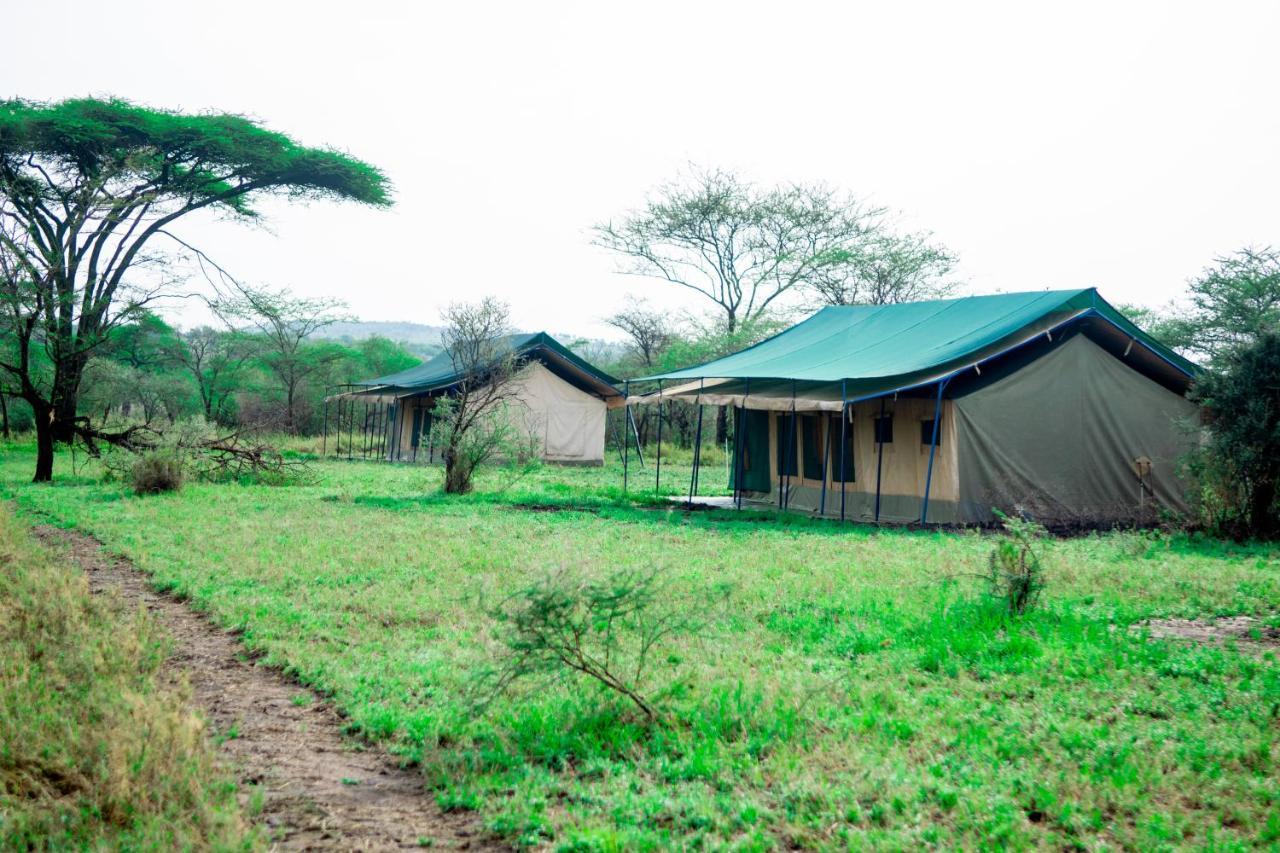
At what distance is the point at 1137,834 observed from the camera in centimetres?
307

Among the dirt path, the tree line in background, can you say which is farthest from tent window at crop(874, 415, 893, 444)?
the tree line in background

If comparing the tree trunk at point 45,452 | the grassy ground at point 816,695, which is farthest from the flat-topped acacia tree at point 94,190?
the grassy ground at point 816,695

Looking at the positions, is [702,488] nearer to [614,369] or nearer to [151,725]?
[151,725]

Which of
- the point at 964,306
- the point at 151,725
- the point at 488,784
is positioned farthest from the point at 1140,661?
the point at 964,306

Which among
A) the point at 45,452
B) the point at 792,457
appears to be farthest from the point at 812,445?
the point at 45,452

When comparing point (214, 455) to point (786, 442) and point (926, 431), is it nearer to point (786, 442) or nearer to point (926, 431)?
point (786, 442)

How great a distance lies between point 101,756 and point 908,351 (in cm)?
1114

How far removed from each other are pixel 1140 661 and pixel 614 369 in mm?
31863

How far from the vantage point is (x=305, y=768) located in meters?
3.72

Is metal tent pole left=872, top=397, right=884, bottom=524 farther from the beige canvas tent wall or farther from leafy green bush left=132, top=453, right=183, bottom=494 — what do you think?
the beige canvas tent wall

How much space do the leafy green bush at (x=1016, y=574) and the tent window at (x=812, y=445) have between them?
25.6 ft

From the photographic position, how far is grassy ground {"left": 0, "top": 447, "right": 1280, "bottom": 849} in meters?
3.24

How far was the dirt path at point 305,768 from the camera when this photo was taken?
3.17 meters

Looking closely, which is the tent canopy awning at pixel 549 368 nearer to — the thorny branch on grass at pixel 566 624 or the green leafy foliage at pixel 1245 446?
the green leafy foliage at pixel 1245 446
